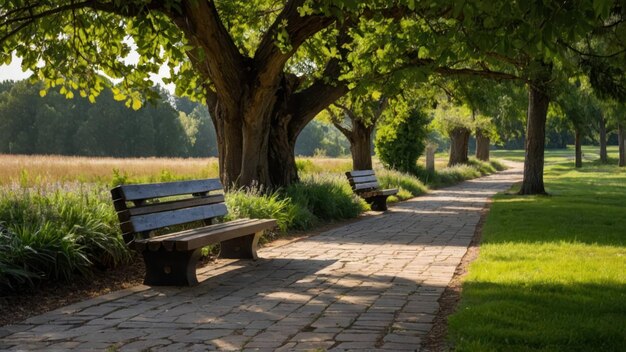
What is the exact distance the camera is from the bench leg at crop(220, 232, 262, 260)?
876 centimetres

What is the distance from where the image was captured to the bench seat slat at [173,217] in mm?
7027

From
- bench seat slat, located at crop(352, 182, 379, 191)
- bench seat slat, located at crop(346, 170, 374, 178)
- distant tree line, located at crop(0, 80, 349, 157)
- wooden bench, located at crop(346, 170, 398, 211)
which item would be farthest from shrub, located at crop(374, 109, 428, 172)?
distant tree line, located at crop(0, 80, 349, 157)

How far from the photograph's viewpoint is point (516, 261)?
314 inches

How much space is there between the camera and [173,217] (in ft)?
25.1

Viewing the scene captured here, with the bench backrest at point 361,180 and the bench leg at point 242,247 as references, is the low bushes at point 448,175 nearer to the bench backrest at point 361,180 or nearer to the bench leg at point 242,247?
the bench backrest at point 361,180

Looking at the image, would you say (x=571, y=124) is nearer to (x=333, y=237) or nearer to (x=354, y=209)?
(x=354, y=209)

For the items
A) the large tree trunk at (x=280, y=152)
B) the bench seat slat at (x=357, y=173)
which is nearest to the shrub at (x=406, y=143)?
the bench seat slat at (x=357, y=173)

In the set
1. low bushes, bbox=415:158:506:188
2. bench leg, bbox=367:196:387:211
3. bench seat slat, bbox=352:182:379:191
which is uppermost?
bench seat slat, bbox=352:182:379:191

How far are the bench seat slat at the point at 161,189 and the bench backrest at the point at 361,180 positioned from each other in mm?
7580

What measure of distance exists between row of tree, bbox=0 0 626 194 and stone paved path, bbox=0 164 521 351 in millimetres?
2364

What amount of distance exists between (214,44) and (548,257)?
248 inches

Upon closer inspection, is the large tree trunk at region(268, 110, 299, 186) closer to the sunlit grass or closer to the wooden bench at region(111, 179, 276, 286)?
the wooden bench at region(111, 179, 276, 286)

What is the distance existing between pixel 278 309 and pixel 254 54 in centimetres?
848

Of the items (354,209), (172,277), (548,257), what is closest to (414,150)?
(354,209)
